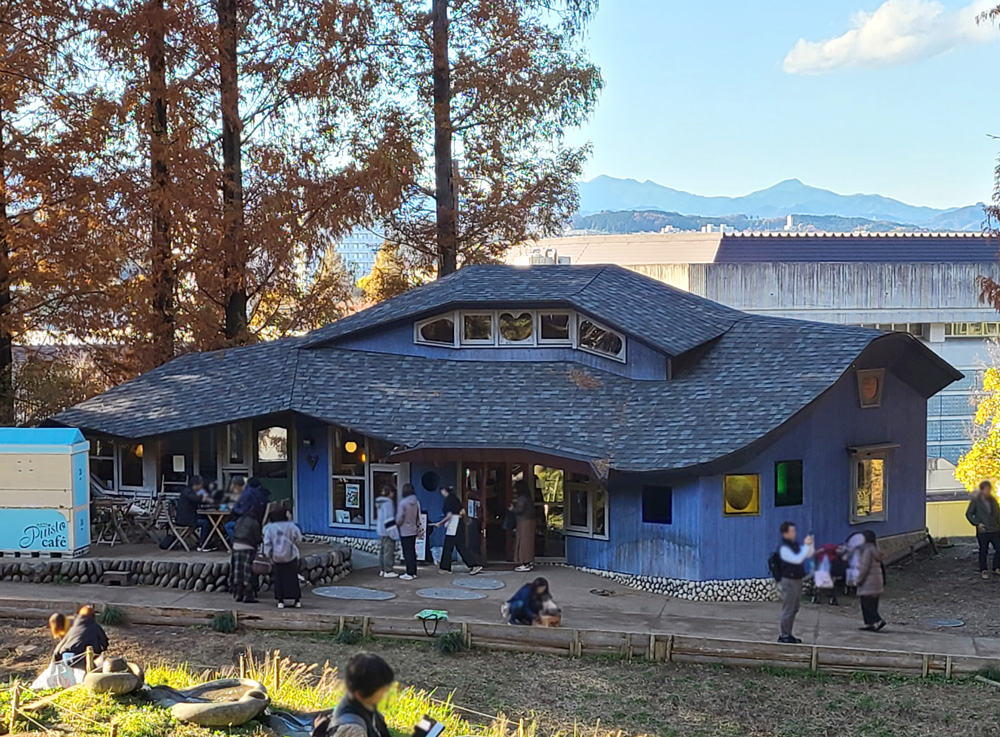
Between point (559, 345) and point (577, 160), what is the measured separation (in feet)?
43.0

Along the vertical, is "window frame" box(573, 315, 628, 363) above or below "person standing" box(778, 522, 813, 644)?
above

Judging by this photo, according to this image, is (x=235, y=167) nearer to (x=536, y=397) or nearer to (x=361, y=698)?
(x=536, y=397)

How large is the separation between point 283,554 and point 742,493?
7.72 metres

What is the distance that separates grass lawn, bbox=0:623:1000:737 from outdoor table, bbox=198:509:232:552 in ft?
12.9

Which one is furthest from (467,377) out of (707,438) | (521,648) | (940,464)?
(940,464)

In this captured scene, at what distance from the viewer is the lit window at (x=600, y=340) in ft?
68.9

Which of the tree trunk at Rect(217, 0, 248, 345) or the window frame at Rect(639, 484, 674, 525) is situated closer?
the window frame at Rect(639, 484, 674, 525)

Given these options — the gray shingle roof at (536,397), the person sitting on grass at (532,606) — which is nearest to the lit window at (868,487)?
the gray shingle roof at (536,397)

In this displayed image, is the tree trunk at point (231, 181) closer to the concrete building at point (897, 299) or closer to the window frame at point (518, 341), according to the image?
the window frame at point (518, 341)

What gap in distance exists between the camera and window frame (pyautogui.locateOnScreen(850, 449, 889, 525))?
20.0m

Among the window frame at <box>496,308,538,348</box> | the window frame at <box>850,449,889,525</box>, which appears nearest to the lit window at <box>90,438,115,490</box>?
the window frame at <box>496,308,538,348</box>

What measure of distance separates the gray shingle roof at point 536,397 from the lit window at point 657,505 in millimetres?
781

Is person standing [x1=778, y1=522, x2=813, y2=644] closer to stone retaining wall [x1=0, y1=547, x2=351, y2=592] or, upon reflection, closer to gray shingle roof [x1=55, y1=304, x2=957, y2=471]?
gray shingle roof [x1=55, y1=304, x2=957, y2=471]

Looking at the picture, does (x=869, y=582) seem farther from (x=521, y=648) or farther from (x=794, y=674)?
(x=521, y=648)
